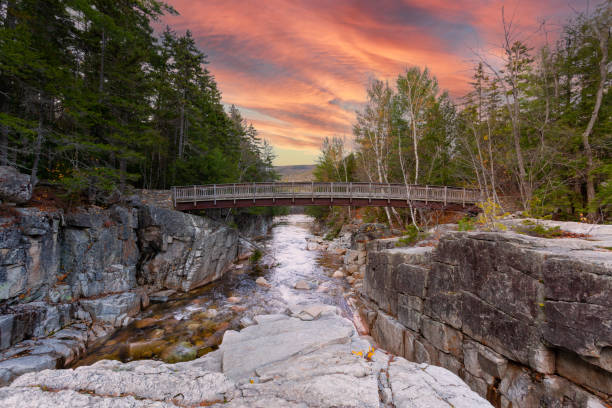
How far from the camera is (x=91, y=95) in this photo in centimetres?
1158

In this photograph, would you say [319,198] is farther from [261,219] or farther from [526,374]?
[261,219]

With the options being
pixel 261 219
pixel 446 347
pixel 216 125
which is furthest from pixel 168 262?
pixel 261 219

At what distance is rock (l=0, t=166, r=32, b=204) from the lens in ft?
29.3

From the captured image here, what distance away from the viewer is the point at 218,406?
10.4 feet

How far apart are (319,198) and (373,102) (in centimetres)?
1025

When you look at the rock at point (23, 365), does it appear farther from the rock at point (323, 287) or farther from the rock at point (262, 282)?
the rock at point (323, 287)

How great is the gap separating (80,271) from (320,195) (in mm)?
14329

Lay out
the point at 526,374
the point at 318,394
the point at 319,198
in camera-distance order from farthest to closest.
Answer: the point at 319,198 → the point at 526,374 → the point at 318,394

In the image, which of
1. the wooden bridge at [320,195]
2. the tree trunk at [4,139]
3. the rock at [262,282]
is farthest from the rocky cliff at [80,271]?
the rock at [262,282]

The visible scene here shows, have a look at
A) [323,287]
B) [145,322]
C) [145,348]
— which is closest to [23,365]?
[145,348]

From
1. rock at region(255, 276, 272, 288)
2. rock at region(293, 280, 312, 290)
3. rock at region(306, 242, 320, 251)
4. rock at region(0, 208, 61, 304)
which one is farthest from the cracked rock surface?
rock at region(306, 242, 320, 251)

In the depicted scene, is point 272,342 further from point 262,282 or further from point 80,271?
point 80,271

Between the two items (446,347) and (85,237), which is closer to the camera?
(446,347)

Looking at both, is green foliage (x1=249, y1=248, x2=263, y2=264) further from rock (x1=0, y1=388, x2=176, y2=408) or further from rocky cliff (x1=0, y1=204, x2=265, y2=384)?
rock (x1=0, y1=388, x2=176, y2=408)
